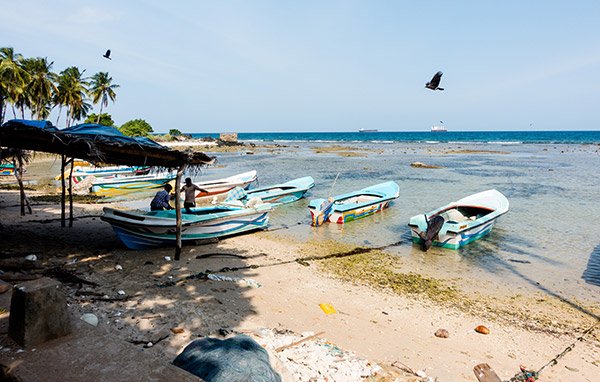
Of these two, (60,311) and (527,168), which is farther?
(527,168)

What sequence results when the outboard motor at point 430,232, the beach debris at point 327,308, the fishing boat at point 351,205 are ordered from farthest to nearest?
the fishing boat at point 351,205 < the outboard motor at point 430,232 < the beach debris at point 327,308

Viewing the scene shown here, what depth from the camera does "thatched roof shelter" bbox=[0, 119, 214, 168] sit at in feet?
27.6

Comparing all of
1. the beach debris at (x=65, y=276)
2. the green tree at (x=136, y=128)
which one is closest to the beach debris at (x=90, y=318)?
the beach debris at (x=65, y=276)

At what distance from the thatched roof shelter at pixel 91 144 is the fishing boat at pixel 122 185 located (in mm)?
11930

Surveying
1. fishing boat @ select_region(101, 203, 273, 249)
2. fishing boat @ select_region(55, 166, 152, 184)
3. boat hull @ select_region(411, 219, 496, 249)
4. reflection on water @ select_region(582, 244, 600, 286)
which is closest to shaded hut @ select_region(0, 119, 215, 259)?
fishing boat @ select_region(101, 203, 273, 249)

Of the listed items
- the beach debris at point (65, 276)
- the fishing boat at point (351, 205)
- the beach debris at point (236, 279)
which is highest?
the fishing boat at point (351, 205)

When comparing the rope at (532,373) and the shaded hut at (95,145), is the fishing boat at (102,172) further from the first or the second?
the rope at (532,373)

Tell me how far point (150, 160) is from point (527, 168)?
122ft

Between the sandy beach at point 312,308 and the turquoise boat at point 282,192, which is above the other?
the turquoise boat at point 282,192

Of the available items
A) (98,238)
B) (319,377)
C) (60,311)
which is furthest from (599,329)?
(98,238)

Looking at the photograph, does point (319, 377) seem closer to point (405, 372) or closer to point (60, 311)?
point (405, 372)

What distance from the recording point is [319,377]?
15.3ft

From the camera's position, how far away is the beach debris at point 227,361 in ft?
10.8

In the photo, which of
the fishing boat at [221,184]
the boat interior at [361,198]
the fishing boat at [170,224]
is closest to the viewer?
the fishing boat at [170,224]
